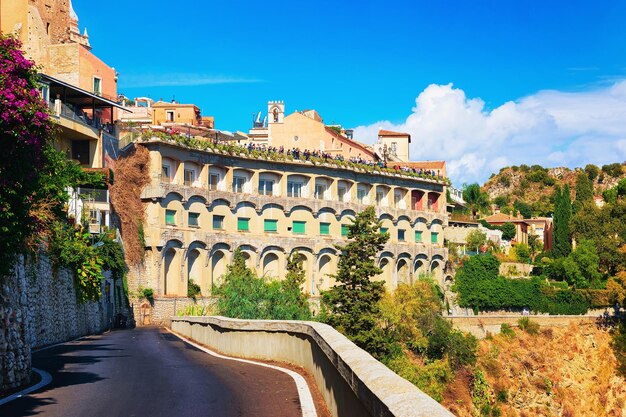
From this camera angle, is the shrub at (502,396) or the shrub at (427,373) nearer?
the shrub at (427,373)

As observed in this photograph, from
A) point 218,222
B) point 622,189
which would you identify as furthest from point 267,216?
point 622,189

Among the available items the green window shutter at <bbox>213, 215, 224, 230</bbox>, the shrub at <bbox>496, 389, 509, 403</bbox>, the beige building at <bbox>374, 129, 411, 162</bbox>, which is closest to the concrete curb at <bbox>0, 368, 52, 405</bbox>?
the green window shutter at <bbox>213, 215, 224, 230</bbox>

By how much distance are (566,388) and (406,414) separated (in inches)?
3509

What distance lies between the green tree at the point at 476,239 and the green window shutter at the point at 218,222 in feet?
149

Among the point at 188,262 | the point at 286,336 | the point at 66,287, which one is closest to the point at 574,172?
the point at 188,262

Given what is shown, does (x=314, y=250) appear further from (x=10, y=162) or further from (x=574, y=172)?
(x=574, y=172)

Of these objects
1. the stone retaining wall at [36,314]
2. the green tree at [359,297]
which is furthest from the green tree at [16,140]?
the green tree at [359,297]

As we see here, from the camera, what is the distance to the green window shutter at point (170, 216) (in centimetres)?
7417

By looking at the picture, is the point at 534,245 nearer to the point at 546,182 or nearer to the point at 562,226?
the point at 562,226

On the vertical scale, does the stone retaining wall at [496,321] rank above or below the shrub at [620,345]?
above

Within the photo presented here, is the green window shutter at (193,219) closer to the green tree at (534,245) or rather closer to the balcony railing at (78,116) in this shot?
the balcony railing at (78,116)

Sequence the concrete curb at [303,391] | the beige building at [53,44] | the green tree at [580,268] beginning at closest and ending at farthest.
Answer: the concrete curb at [303,391] < the beige building at [53,44] < the green tree at [580,268]

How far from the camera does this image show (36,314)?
3559 cm

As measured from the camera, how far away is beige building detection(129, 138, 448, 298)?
73.8m
